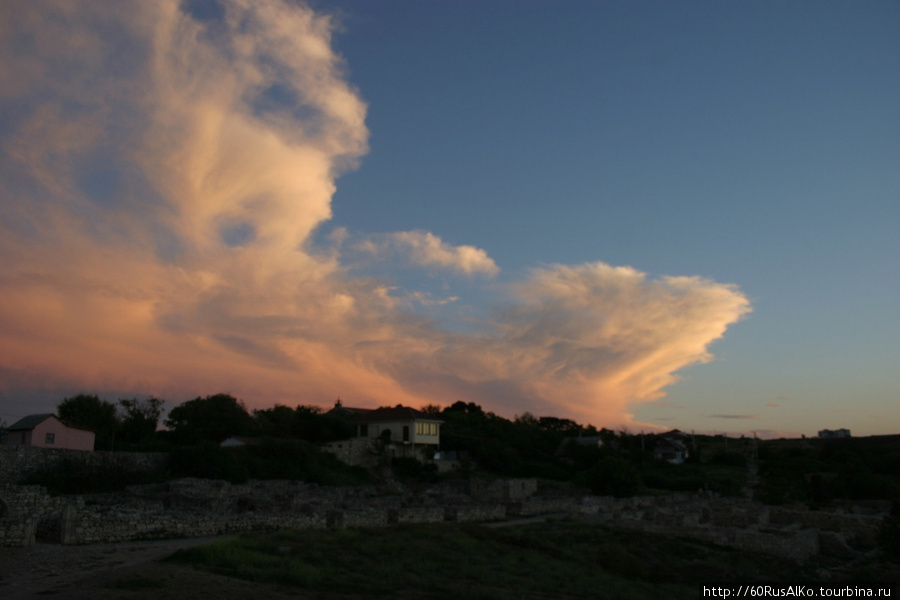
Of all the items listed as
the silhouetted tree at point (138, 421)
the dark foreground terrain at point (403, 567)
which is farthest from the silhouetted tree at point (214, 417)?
the dark foreground terrain at point (403, 567)

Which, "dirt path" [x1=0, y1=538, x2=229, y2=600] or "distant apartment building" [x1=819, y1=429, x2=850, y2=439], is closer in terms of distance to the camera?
"dirt path" [x1=0, y1=538, x2=229, y2=600]

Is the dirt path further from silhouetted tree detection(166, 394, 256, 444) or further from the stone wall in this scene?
silhouetted tree detection(166, 394, 256, 444)

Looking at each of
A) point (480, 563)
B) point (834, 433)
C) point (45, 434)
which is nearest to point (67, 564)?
point (480, 563)

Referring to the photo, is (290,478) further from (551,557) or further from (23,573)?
(23,573)

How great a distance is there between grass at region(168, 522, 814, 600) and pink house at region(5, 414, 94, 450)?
2827cm

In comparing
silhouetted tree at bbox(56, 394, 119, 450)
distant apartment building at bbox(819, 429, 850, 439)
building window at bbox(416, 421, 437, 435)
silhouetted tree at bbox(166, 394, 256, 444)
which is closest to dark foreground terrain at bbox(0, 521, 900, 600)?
building window at bbox(416, 421, 437, 435)

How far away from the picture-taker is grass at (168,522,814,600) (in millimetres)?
13234

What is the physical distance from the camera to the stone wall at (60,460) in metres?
29.6

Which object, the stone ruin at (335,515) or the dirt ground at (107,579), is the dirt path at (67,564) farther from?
the stone ruin at (335,515)

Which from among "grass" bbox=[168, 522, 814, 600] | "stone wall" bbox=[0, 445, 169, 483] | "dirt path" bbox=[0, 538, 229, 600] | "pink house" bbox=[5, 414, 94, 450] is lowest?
"grass" bbox=[168, 522, 814, 600]

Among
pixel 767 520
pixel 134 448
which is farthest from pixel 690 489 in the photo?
pixel 134 448

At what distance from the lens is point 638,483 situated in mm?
41375

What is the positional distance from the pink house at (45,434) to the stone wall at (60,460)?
6436 mm

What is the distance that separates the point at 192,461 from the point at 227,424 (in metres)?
18.4
